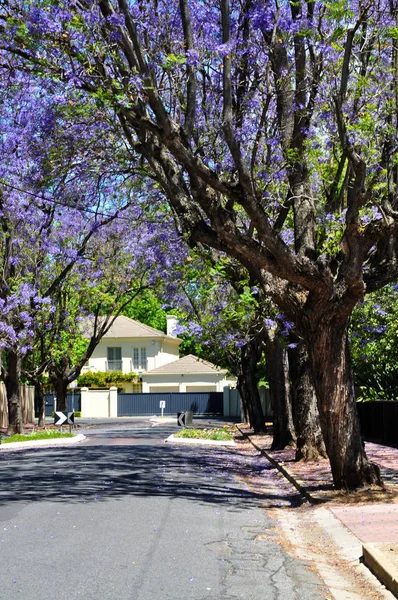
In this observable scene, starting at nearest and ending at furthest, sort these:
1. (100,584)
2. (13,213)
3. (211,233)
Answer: (100,584), (211,233), (13,213)

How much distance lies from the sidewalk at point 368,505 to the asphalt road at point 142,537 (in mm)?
531

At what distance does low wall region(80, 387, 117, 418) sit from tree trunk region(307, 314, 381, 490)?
50.7 metres

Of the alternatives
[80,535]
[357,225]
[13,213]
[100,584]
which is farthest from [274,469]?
[13,213]

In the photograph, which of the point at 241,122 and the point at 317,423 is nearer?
the point at 241,122

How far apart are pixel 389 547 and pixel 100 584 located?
287 centimetres

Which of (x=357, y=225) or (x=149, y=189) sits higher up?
(x=149, y=189)

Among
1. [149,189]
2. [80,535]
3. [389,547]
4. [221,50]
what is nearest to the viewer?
[389,547]

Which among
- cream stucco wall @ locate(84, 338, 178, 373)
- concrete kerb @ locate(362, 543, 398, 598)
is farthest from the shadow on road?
cream stucco wall @ locate(84, 338, 178, 373)

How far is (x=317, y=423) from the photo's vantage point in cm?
A: 1764

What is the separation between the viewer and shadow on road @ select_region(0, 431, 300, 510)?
1302 centimetres

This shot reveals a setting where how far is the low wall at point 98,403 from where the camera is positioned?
62375mm

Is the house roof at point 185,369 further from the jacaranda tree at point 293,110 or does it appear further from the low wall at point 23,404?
the jacaranda tree at point 293,110

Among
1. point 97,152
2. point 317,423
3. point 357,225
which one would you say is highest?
point 97,152

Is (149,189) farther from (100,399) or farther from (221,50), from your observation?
(100,399)
